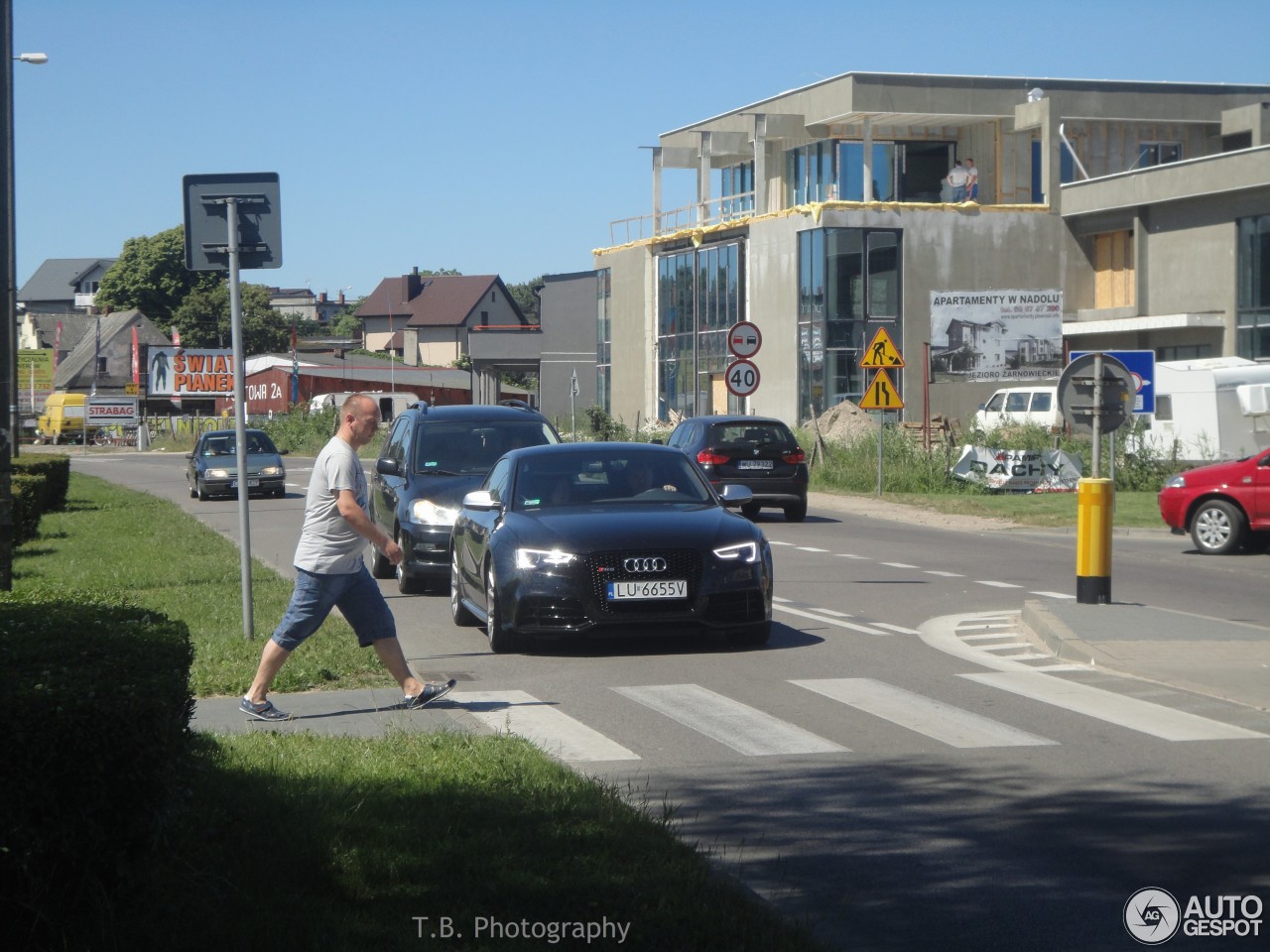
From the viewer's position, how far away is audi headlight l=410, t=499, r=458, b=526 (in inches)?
599

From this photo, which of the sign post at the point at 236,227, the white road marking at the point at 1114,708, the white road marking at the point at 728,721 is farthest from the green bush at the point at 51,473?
the white road marking at the point at 1114,708

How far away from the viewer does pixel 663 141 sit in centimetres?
5856

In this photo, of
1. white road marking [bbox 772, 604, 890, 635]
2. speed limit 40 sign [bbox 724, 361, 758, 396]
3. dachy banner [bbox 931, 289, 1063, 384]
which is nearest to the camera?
white road marking [bbox 772, 604, 890, 635]

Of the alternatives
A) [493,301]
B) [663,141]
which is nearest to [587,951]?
[663,141]

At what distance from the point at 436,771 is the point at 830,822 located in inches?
66.9

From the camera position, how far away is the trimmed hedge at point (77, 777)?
13.4 feet

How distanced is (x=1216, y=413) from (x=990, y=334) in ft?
54.5

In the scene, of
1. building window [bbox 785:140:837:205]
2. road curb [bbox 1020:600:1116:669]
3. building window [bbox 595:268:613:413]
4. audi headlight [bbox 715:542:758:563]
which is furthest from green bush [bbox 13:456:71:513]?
building window [bbox 595:268:613:413]

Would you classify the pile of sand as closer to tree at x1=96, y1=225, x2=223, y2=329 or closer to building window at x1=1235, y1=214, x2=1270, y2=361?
building window at x1=1235, y1=214, x2=1270, y2=361

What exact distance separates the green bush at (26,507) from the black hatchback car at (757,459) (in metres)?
10.5

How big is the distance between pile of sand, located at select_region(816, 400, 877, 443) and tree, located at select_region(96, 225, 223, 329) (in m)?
87.7

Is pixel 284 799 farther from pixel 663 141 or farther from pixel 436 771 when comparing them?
pixel 663 141
